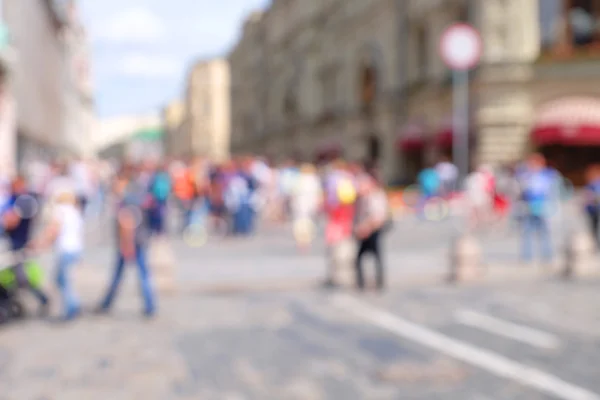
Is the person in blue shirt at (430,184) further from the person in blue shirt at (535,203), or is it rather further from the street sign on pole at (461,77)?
the person in blue shirt at (535,203)

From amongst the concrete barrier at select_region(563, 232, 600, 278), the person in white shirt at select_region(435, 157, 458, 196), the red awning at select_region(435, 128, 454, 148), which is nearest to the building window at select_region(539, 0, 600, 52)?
the red awning at select_region(435, 128, 454, 148)

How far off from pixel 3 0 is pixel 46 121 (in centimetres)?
1929

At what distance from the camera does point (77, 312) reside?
941cm

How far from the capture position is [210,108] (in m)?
105

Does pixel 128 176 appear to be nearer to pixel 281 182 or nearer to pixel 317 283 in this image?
pixel 317 283

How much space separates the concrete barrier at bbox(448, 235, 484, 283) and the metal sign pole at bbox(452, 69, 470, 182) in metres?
13.5

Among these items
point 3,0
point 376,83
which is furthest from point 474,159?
point 3,0

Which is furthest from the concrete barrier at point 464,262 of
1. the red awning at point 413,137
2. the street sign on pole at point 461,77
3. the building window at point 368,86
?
the building window at point 368,86

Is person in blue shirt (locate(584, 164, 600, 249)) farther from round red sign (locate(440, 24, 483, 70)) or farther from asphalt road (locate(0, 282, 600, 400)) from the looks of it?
round red sign (locate(440, 24, 483, 70))

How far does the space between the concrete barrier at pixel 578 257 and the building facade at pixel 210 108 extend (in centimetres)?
9101

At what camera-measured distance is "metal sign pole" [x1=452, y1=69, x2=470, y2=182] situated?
26.1 meters

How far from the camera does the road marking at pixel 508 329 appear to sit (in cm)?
786

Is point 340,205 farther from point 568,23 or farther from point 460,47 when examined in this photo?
point 568,23

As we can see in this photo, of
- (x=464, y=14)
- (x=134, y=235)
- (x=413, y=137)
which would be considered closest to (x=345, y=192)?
(x=134, y=235)
